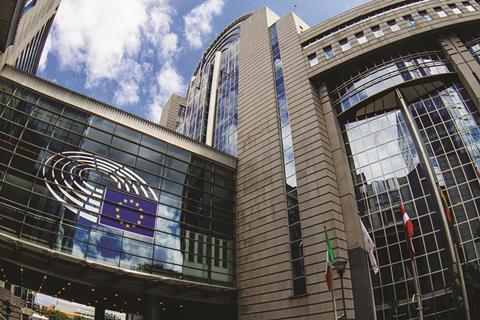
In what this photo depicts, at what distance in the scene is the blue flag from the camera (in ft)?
91.6

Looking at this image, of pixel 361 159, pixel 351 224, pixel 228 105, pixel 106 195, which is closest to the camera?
pixel 351 224

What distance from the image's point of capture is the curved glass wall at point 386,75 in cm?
3261

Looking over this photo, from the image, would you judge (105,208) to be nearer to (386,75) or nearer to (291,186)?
(291,186)

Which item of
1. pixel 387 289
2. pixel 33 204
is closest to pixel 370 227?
pixel 387 289

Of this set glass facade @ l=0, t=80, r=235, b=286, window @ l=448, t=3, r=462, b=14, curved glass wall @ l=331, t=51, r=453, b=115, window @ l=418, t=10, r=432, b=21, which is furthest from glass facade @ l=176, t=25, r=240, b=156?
window @ l=448, t=3, r=462, b=14

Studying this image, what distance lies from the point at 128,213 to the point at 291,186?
14109mm

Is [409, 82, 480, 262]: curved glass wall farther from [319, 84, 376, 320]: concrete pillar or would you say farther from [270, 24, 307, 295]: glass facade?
[270, 24, 307, 295]: glass facade

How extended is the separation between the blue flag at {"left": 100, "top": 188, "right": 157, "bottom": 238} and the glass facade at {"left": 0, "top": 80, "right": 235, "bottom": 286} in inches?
3.2

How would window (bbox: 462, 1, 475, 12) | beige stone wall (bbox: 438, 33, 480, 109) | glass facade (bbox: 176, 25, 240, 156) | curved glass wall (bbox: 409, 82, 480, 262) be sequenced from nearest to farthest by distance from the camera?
curved glass wall (bbox: 409, 82, 480, 262), beige stone wall (bbox: 438, 33, 480, 109), window (bbox: 462, 1, 475, 12), glass facade (bbox: 176, 25, 240, 156)

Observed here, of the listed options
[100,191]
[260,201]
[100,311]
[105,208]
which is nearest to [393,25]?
[260,201]

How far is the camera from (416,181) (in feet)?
93.2

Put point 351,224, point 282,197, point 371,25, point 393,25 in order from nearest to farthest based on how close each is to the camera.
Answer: point 351,224, point 282,197, point 393,25, point 371,25

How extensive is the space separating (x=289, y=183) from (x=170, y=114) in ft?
151

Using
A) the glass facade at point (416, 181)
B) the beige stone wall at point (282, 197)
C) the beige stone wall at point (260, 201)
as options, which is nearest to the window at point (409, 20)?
the glass facade at point (416, 181)
